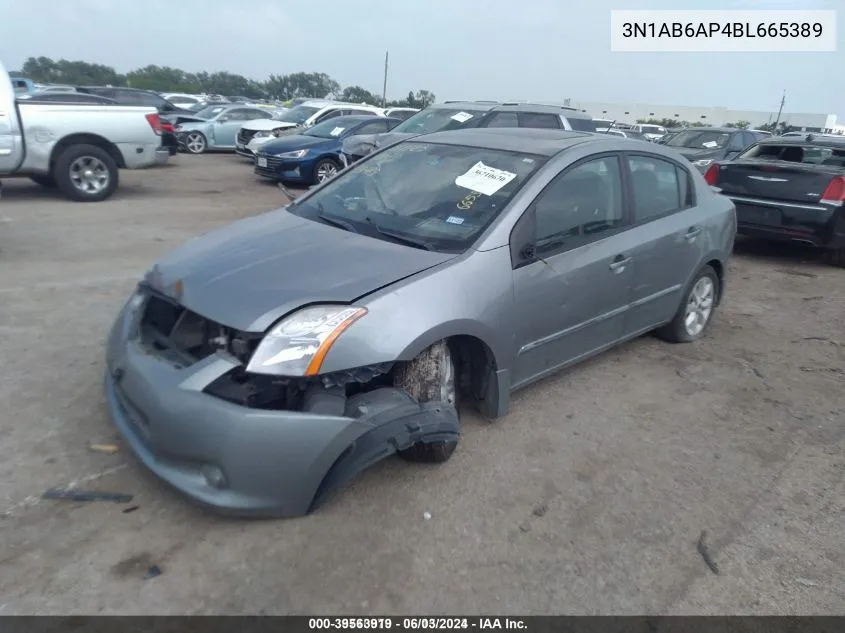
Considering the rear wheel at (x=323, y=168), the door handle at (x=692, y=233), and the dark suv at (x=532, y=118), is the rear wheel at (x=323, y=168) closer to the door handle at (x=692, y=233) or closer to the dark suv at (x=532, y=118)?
the dark suv at (x=532, y=118)

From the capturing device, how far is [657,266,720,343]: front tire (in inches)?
195

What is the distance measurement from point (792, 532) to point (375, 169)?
10.1 feet

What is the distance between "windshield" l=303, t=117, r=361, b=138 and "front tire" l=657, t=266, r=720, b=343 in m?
9.18

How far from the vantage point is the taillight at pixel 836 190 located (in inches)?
287

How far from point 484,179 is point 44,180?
927 centimetres

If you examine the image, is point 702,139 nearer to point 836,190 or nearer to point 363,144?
point 836,190

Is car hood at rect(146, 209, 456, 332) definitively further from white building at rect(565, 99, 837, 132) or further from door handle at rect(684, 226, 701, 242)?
white building at rect(565, 99, 837, 132)

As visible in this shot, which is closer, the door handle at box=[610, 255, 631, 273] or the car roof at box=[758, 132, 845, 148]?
the door handle at box=[610, 255, 631, 273]

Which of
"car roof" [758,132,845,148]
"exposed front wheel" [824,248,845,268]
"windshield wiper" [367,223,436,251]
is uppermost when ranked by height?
"car roof" [758,132,845,148]

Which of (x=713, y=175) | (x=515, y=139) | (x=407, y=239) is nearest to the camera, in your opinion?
(x=407, y=239)

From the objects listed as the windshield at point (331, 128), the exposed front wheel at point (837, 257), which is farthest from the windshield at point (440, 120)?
the exposed front wheel at point (837, 257)

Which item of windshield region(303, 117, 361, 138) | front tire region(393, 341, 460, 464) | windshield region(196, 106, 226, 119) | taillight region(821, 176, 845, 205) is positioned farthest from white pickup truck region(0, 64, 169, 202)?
taillight region(821, 176, 845, 205)

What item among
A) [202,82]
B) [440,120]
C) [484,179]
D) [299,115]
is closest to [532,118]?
[440,120]

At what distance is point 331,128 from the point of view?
1334 cm
